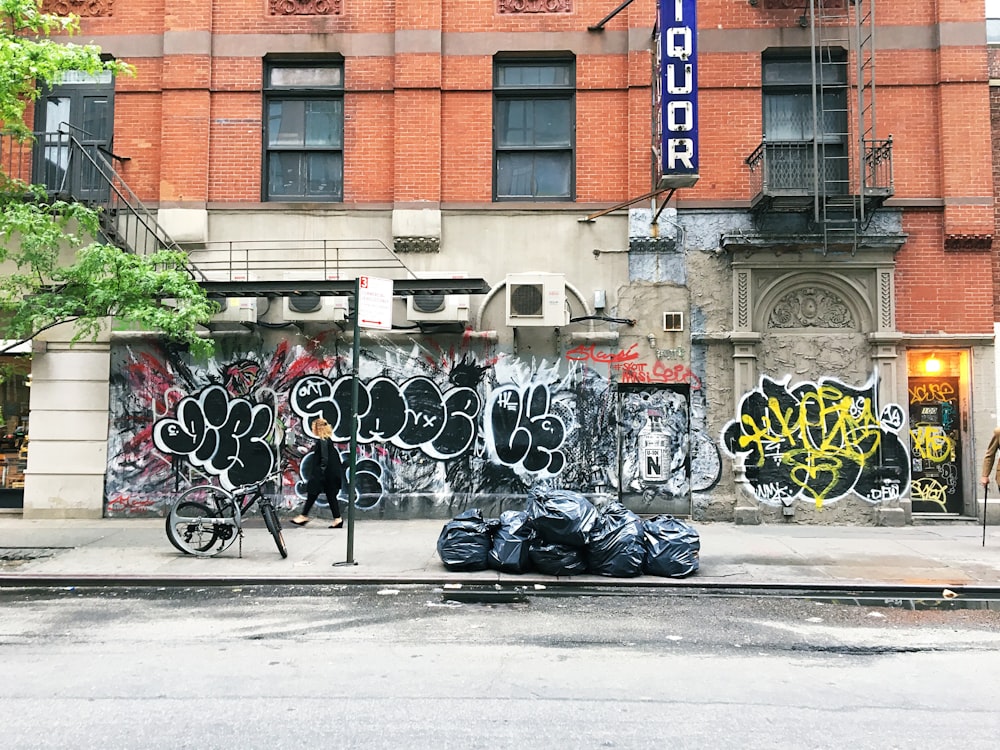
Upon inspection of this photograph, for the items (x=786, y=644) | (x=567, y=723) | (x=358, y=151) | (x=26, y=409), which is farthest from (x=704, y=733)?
(x=26, y=409)

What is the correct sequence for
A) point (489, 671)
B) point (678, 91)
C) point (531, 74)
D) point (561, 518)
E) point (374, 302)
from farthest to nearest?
1. point (531, 74)
2. point (678, 91)
3. point (374, 302)
4. point (561, 518)
5. point (489, 671)

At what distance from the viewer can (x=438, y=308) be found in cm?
1203

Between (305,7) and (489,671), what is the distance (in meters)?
11.5

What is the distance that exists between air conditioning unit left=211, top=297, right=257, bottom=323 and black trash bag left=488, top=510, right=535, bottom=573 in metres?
5.73

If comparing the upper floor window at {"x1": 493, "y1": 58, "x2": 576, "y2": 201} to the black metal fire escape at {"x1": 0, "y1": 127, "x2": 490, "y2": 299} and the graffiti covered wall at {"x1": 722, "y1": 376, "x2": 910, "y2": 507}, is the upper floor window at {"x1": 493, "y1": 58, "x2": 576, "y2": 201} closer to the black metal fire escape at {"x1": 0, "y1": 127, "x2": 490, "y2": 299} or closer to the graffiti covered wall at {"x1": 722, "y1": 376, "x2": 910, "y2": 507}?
the black metal fire escape at {"x1": 0, "y1": 127, "x2": 490, "y2": 299}

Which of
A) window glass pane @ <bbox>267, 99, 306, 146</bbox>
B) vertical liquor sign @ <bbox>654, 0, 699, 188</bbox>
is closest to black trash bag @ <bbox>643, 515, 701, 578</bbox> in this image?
vertical liquor sign @ <bbox>654, 0, 699, 188</bbox>

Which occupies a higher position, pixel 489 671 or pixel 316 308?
pixel 316 308

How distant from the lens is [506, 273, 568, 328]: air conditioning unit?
12.0m

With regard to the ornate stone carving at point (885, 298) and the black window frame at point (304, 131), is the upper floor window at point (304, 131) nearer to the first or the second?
the black window frame at point (304, 131)

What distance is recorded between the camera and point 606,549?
27.9 ft

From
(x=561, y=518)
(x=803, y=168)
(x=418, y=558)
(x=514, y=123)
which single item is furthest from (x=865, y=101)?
(x=418, y=558)

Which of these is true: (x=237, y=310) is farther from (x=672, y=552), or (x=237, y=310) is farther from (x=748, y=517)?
(x=748, y=517)

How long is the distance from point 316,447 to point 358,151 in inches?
193

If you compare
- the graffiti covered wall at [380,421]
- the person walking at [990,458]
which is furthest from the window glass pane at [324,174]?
the person walking at [990,458]
